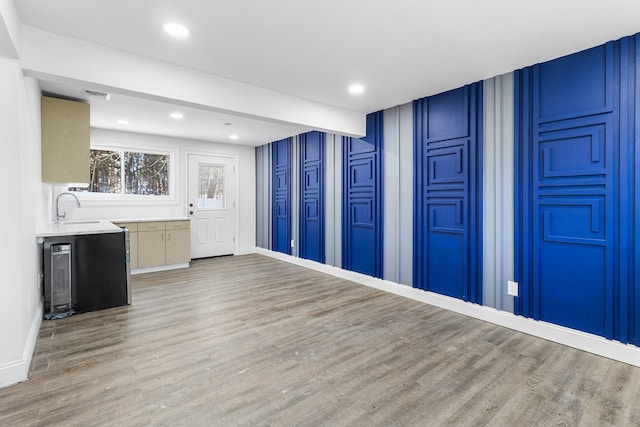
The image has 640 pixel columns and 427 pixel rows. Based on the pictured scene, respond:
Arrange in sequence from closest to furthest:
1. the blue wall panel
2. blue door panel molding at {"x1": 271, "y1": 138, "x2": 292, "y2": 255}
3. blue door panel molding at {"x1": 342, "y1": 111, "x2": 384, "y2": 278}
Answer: blue door panel molding at {"x1": 342, "y1": 111, "x2": 384, "y2": 278}
the blue wall panel
blue door panel molding at {"x1": 271, "y1": 138, "x2": 292, "y2": 255}

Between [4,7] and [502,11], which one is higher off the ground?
[502,11]

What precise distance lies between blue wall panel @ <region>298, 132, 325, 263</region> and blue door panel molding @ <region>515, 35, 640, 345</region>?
298cm

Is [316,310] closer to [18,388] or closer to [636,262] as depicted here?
[18,388]

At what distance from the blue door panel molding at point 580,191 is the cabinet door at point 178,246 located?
16.3 ft

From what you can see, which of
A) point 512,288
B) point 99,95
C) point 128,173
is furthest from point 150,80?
point 512,288

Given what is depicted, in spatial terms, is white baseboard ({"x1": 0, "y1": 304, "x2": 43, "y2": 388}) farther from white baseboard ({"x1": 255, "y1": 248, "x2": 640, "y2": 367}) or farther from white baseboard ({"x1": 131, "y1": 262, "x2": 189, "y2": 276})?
white baseboard ({"x1": 255, "y1": 248, "x2": 640, "y2": 367})

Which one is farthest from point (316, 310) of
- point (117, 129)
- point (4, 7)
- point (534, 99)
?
point (117, 129)

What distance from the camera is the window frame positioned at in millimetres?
5312

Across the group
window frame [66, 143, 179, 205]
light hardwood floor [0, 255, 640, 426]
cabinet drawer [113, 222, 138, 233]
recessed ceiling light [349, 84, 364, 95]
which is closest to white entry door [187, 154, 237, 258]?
window frame [66, 143, 179, 205]

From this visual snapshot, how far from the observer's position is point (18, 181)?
209 cm

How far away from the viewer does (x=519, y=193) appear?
2.94 meters

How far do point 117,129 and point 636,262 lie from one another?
6.87 metres

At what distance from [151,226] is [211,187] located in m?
1.67

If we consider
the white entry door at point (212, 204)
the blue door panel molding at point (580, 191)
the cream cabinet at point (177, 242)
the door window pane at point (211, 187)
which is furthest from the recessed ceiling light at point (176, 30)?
the door window pane at point (211, 187)
